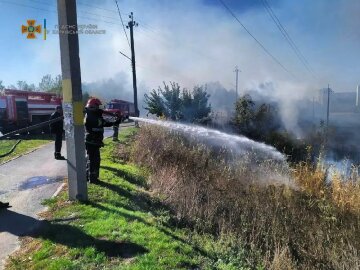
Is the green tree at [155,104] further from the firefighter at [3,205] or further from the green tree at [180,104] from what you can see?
the firefighter at [3,205]

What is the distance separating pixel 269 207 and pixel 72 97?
4483 mm

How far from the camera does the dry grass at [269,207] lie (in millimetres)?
6223

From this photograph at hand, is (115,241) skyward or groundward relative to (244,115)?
groundward

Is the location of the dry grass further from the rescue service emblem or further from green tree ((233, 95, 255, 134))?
green tree ((233, 95, 255, 134))

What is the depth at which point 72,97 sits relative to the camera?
6.64 m

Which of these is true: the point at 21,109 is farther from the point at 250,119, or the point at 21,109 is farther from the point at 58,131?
the point at 250,119

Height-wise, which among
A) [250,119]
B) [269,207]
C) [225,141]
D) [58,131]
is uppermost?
[58,131]

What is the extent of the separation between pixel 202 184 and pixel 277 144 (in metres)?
13.5

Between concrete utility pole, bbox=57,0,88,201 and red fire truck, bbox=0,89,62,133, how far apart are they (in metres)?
16.1

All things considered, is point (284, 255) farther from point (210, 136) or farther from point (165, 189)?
point (210, 136)

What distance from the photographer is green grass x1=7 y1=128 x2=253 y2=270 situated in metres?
4.67

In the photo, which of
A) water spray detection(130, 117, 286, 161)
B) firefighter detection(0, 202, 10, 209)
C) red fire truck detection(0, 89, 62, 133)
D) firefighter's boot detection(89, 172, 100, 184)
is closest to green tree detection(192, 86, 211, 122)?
water spray detection(130, 117, 286, 161)

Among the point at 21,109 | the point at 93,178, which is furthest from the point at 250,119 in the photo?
the point at 93,178

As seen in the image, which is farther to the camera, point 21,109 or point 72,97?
point 21,109
